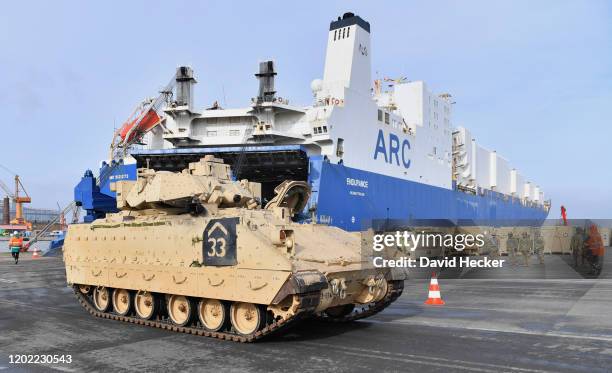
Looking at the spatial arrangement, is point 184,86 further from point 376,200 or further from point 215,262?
point 215,262

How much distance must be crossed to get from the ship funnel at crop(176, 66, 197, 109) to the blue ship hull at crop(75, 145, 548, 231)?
2.90m

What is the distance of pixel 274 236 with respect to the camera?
8508 millimetres

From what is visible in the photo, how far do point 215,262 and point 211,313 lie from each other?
96 centimetres

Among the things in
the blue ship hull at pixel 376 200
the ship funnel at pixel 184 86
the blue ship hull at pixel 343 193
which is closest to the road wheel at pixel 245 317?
the blue ship hull at pixel 343 193

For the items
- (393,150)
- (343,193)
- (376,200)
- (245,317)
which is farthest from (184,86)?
(245,317)

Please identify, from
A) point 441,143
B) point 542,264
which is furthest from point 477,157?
point 542,264

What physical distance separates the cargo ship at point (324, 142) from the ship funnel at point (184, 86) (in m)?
0.05

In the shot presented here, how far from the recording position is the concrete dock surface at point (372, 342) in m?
6.99

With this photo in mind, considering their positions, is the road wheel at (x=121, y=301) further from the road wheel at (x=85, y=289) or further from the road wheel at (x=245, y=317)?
the road wheel at (x=245, y=317)

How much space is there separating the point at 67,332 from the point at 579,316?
9.44 m

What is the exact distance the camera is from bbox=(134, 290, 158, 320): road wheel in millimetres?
10445

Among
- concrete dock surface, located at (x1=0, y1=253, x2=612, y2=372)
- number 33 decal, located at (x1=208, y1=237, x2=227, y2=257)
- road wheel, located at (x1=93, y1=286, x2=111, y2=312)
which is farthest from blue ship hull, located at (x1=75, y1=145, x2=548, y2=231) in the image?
number 33 decal, located at (x1=208, y1=237, x2=227, y2=257)

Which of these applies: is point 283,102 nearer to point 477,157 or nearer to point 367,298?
point 367,298

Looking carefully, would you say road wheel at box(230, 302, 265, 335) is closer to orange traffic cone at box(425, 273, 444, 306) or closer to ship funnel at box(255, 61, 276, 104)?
orange traffic cone at box(425, 273, 444, 306)
